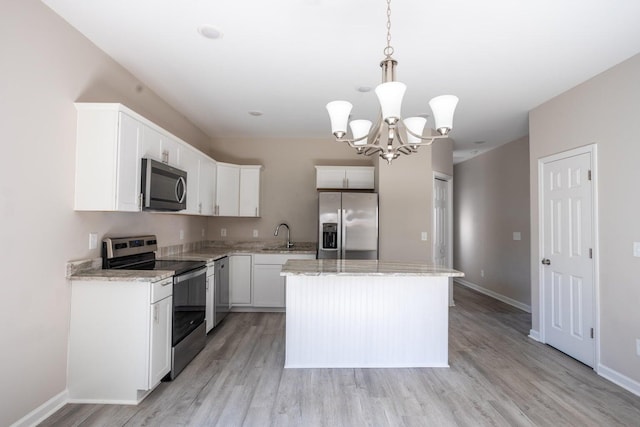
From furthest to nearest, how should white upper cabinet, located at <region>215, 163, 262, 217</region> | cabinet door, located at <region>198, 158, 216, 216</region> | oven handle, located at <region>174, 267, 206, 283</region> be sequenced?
white upper cabinet, located at <region>215, 163, 262, 217</region> → cabinet door, located at <region>198, 158, 216, 216</region> → oven handle, located at <region>174, 267, 206, 283</region>

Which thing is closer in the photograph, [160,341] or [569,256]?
[160,341]

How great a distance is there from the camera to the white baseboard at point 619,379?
2465 millimetres

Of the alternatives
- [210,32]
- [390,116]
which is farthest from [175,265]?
[390,116]

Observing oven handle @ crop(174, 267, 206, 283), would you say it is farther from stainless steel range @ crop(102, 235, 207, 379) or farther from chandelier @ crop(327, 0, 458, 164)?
chandelier @ crop(327, 0, 458, 164)

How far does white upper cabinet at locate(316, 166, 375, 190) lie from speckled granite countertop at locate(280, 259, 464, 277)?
2.00 meters

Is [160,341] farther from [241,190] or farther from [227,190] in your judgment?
[241,190]

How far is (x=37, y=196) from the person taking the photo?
1996 mm

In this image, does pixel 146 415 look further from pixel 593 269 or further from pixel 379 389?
pixel 593 269

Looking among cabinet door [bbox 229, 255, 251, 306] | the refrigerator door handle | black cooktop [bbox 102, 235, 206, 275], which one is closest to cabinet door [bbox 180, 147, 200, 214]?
black cooktop [bbox 102, 235, 206, 275]

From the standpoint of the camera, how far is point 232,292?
441cm

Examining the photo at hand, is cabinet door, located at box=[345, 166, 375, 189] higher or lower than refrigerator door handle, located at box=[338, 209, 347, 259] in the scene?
higher

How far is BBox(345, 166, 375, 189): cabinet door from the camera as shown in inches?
189

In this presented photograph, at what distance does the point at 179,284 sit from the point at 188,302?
0.94ft

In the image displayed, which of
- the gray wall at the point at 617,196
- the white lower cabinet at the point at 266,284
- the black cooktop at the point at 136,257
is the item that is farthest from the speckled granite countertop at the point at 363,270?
the white lower cabinet at the point at 266,284
